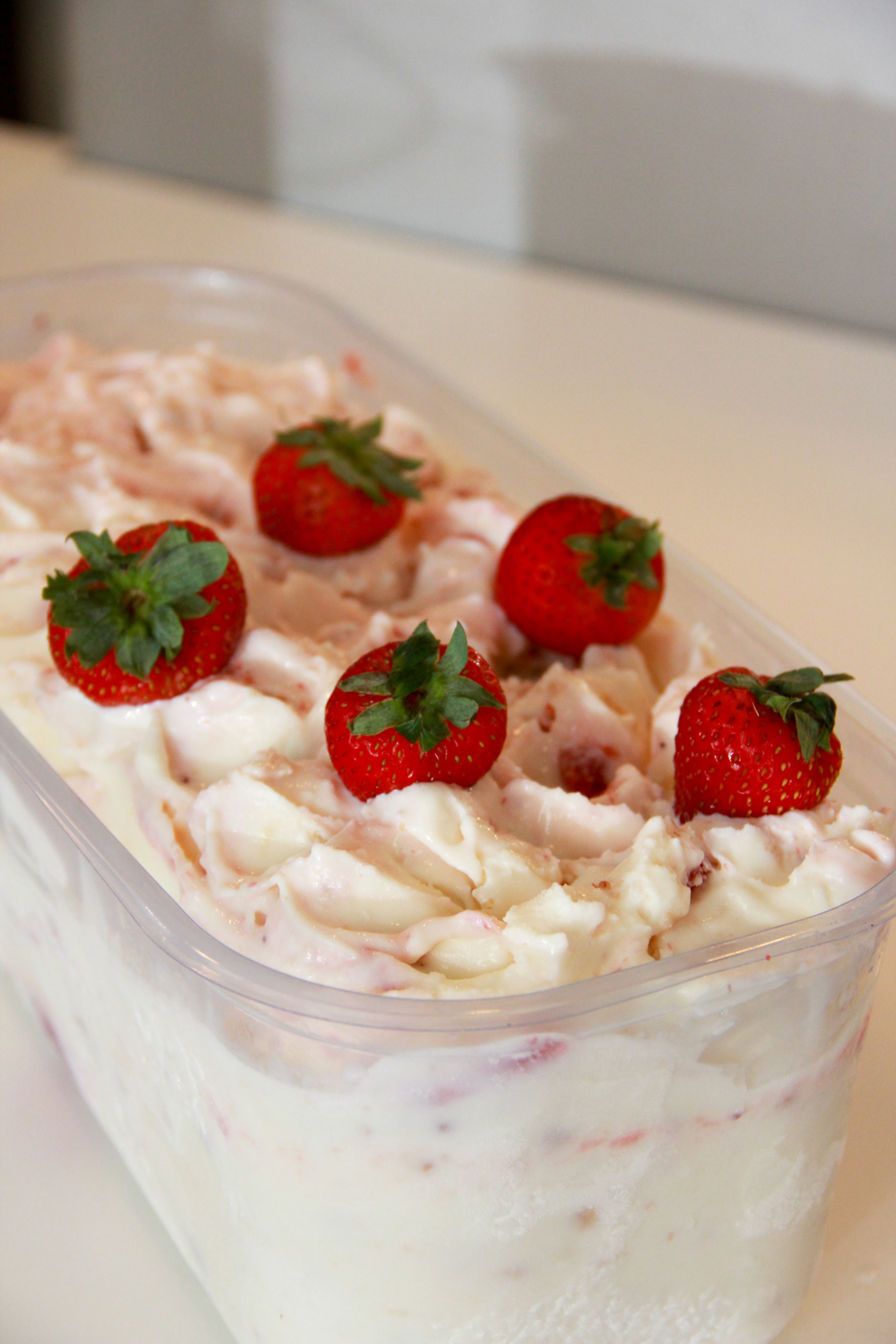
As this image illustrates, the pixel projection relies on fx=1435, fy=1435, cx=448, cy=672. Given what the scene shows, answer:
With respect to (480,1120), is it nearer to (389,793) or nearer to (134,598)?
(389,793)

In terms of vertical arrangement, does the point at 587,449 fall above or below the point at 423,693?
below

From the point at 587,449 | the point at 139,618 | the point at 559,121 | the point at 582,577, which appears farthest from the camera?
the point at 559,121

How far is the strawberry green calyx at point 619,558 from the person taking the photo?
4.12 feet

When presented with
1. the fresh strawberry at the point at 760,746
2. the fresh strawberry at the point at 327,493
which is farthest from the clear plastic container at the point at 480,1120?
the fresh strawberry at the point at 327,493

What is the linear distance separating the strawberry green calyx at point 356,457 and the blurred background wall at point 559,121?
1.33m

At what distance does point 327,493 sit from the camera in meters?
1.40

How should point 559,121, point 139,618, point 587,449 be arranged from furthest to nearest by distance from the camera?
1. point 559,121
2. point 587,449
3. point 139,618

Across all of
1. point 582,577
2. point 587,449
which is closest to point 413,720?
point 582,577

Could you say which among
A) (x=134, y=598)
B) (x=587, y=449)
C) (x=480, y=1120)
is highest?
(x=134, y=598)

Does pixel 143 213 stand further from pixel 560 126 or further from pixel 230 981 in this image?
pixel 230 981

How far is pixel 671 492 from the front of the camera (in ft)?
7.11

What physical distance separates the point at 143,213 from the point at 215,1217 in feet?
8.94

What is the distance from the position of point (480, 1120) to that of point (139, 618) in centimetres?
47

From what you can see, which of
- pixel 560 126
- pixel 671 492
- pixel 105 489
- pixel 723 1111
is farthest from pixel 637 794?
pixel 560 126
